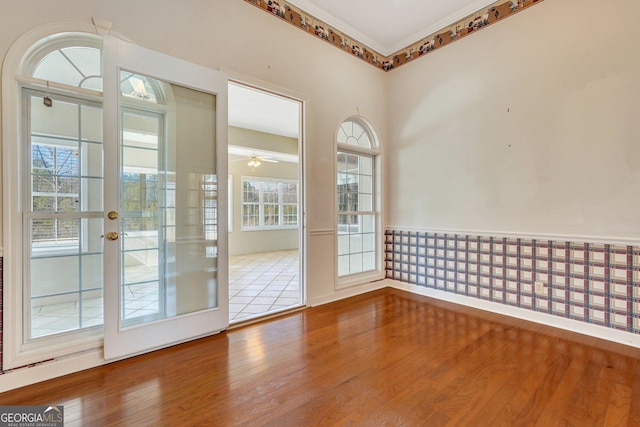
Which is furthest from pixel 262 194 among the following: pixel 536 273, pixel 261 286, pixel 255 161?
pixel 536 273

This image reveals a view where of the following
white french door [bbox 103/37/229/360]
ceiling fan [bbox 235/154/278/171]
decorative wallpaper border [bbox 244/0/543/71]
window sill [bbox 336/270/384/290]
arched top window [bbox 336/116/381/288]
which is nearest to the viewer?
white french door [bbox 103/37/229/360]

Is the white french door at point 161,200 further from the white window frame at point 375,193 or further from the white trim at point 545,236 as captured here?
the white trim at point 545,236

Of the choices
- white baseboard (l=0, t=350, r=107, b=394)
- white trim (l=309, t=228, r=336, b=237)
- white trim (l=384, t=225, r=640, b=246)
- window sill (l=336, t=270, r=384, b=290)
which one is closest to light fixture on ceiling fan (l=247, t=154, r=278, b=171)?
white trim (l=309, t=228, r=336, b=237)

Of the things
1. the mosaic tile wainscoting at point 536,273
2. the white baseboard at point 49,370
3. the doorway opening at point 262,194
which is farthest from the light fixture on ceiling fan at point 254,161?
the white baseboard at point 49,370

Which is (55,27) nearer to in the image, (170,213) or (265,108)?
(170,213)

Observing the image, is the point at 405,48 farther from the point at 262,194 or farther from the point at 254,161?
the point at 262,194

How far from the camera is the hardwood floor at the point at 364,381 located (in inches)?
57.5

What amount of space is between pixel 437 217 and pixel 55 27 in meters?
3.78

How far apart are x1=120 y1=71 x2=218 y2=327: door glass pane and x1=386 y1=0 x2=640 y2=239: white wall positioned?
2.58 meters

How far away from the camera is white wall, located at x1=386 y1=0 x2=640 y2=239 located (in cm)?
228

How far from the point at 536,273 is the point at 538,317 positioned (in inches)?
16.6

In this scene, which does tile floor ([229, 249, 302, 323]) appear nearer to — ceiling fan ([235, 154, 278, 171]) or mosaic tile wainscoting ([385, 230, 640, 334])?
mosaic tile wainscoting ([385, 230, 640, 334])

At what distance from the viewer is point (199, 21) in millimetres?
2359

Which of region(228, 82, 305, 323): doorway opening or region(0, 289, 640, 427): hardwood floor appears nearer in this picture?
region(0, 289, 640, 427): hardwood floor
